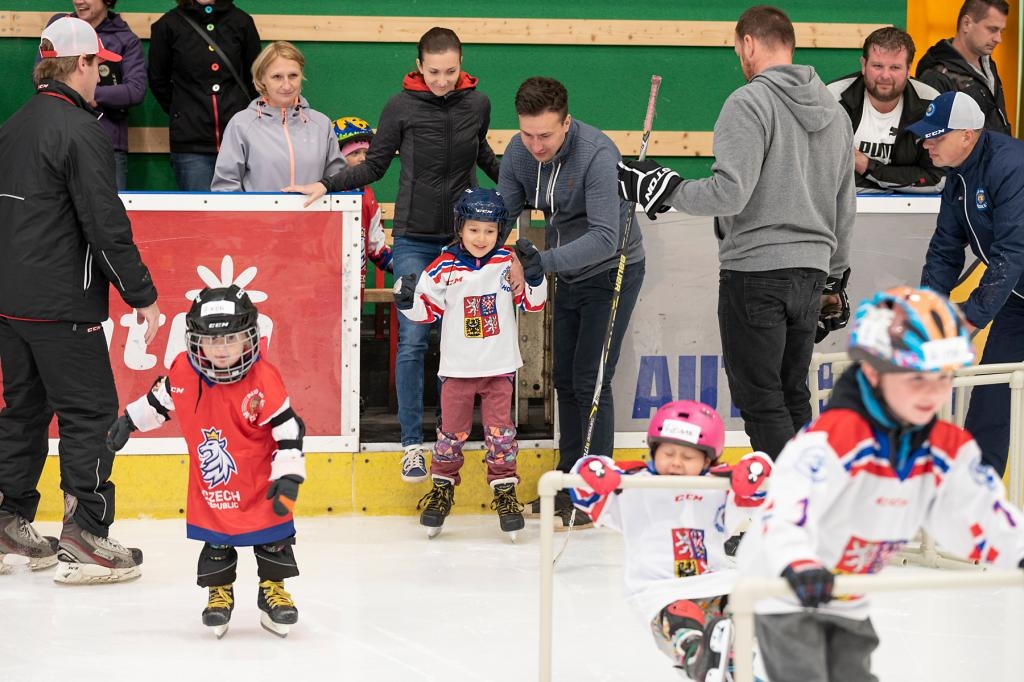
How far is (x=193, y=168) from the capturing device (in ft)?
20.1

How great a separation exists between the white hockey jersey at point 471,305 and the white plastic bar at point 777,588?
2.92 m

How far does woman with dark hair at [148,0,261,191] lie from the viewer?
6.04 metres

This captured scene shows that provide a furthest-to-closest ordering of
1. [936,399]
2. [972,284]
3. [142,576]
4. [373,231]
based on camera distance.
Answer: [373,231], [972,284], [142,576], [936,399]

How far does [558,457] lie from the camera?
5270 mm

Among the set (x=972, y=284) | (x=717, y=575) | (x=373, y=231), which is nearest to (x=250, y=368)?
(x=717, y=575)

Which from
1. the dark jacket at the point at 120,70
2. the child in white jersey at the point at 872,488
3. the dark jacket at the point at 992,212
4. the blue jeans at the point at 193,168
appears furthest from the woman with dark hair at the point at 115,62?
the child in white jersey at the point at 872,488

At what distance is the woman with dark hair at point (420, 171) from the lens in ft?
16.4

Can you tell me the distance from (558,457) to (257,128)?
1.86 m

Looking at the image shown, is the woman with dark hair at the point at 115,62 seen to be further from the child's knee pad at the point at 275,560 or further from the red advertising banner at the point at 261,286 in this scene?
the child's knee pad at the point at 275,560

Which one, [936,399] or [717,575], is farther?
[717,575]

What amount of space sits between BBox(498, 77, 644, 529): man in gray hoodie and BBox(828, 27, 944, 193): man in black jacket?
121cm

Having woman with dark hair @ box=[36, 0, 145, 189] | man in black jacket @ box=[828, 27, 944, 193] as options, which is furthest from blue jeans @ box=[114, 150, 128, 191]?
man in black jacket @ box=[828, 27, 944, 193]

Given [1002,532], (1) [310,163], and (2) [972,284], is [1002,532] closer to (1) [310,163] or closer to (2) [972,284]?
(2) [972,284]

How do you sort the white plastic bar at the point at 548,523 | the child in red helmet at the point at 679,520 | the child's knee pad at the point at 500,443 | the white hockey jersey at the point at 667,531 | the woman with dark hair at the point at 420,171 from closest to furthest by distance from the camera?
the white plastic bar at the point at 548,523 < the child in red helmet at the point at 679,520 < the white hockey jersey at the point at 667,531 < the child's knee pad at the point at 500,443 < the woman with dark hair at the point at 420,171
